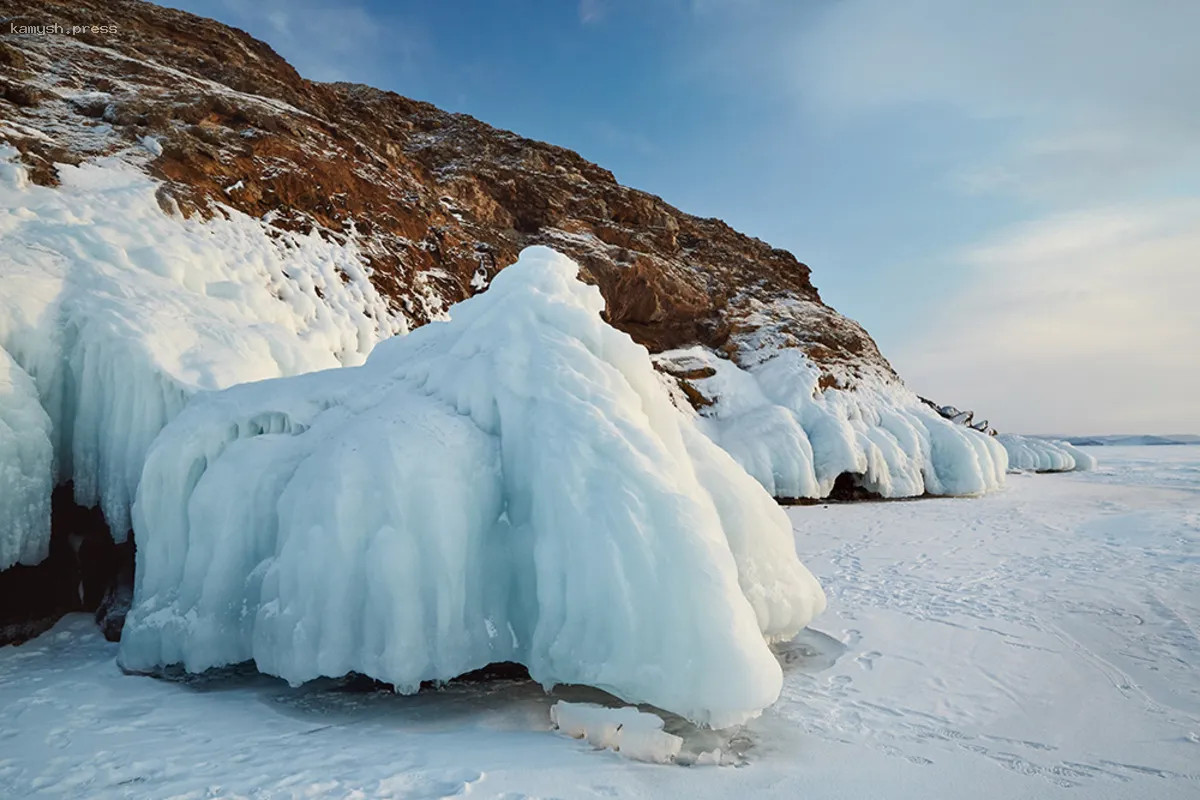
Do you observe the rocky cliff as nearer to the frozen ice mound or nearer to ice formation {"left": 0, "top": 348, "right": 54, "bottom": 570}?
ice formation {"left": 0, "top": 348, "right": 54, "bottom": 570}

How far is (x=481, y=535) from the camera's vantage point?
4.90m

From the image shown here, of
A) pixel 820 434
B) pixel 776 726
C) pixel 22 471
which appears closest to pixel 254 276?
pixel 22 471

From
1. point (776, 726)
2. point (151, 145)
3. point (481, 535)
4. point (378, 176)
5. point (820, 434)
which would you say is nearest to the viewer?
point (776, 726)

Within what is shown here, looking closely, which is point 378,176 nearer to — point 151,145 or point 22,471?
point 151,145

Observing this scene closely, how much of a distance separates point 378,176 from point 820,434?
14.9 m

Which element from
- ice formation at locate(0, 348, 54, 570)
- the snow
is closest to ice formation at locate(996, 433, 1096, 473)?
the snow

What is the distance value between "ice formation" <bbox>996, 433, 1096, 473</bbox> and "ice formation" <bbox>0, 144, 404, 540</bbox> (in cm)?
3768

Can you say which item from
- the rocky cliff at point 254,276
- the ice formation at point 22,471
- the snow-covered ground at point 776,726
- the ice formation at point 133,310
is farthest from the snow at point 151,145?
the snow-covered ground at point 776,726

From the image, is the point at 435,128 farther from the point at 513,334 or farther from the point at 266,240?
the point at 513,334

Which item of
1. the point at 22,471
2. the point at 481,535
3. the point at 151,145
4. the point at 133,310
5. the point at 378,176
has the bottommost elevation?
the point at 481,535

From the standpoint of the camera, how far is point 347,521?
470 centimetres

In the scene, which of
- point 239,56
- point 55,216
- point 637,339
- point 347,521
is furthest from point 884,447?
point 239,56

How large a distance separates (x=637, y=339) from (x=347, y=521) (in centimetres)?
2116

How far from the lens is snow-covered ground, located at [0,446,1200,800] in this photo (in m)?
3.64
